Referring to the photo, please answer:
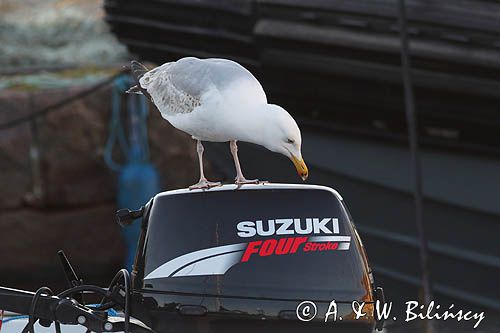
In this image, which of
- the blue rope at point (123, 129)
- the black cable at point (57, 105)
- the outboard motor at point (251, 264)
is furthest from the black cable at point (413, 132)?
the outboard motor at point (251, 264)

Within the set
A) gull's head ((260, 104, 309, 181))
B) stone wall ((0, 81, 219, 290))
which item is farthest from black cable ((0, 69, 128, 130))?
gull's head ((260, 104, 309, 181))

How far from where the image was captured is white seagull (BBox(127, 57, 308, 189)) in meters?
3.51

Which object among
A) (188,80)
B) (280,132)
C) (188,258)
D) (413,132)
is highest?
(413,132)

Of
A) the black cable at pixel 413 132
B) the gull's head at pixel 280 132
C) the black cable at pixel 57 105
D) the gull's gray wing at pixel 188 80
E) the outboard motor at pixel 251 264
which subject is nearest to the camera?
the outboard motor at pixel 251 264

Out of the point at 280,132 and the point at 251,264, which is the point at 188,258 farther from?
the point at 280,132

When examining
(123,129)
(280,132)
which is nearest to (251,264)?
(280,132)

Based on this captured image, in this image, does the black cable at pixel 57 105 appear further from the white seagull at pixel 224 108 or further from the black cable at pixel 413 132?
the white seagull at pixel 224 108

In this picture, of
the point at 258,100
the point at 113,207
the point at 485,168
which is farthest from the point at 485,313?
the point at 258,100

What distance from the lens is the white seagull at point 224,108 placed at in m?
3.51

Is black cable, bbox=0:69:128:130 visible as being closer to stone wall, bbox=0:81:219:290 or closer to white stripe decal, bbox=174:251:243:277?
stone wall, bbox=0:81:219:290

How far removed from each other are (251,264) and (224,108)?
1.71 ft

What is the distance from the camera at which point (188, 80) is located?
376 cm

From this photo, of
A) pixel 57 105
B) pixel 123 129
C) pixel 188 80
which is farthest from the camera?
pixel 123 129

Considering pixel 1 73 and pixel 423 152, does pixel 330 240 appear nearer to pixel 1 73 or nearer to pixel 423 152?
pixel 423 152
